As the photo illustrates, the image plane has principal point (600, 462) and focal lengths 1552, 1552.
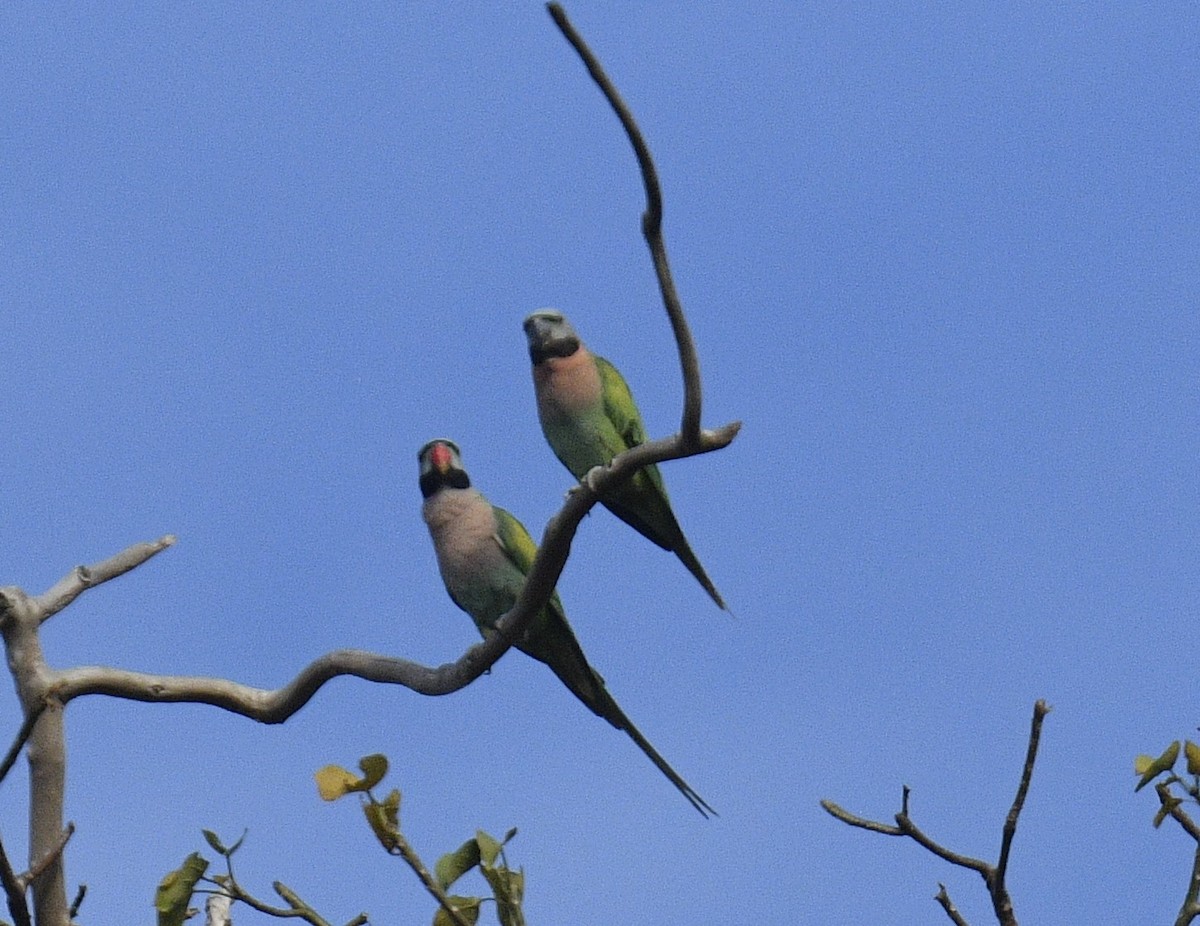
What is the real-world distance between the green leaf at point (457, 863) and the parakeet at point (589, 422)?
2.55m

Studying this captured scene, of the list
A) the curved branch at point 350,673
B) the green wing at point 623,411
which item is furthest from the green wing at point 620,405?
the curved branch at point 350,673

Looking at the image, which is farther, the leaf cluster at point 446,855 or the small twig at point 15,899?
the leaf cluster at point 446,855

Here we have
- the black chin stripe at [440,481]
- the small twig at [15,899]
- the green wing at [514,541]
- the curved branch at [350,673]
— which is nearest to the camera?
the small twig at [15,899]

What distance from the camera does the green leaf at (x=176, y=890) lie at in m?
3.87

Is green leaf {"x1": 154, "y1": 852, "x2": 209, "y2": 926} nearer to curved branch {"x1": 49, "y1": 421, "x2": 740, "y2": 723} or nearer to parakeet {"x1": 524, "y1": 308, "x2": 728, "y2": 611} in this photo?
curved branch {"x1": 49, "y1": 421, "x2": 740, "y2": 723}

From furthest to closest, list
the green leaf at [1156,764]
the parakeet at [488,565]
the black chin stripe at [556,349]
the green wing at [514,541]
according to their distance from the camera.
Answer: the black chin stripe at [556,349] → the green wing at [514,541] → the parakeet at [488,565] → the green leaf at [1156,764]

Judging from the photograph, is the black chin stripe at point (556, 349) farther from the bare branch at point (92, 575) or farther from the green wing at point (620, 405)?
the bare branch at point (92, 575)

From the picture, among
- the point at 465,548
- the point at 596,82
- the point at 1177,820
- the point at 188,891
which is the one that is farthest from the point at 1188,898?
the point at 465,548

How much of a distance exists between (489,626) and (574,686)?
1.91 ft

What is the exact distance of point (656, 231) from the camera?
356cm

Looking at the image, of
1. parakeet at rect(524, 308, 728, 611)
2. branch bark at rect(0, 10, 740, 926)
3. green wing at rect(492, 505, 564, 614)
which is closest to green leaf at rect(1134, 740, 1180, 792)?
branch bark at rect(0, 10, 740, 926)

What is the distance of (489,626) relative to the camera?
6250 mm

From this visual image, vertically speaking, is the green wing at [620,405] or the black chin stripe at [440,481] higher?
the green wing at [620,405]

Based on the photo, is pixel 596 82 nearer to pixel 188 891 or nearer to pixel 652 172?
pixel 652 172
